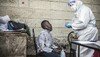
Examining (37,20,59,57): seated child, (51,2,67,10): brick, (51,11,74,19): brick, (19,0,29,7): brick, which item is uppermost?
(19,0,29,7): brick

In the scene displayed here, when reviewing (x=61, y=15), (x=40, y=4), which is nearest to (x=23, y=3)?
(x=40, y=4)

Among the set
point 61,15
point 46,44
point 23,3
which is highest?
point 23,3

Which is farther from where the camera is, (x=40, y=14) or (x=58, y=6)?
(x=58, y=6)

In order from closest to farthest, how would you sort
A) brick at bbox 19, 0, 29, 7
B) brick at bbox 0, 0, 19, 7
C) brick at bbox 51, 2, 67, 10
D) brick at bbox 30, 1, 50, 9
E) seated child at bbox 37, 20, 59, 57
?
seated child at bbox 37, 20, 59, 57, brick at bbox 0, 0, 19, 7, brick at bbox 19, 0, 29, 7, brick at bbox 30, 1, 50, 9, brick at bbox 51, 2, 67, 10

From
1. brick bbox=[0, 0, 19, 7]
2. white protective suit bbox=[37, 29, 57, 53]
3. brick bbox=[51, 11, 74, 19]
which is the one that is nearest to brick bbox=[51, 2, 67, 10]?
brick bbox=[51, 11, 74, 19]

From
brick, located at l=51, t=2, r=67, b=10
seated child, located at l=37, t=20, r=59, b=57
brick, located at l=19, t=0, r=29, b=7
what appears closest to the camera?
seated child, located at l=37, t=20, r=59, b=57

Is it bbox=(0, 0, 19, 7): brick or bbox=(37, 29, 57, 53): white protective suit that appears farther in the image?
bbox=(0, 0, 19, 7): brick

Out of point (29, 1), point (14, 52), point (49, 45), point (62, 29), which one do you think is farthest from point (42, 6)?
point (14, 52)

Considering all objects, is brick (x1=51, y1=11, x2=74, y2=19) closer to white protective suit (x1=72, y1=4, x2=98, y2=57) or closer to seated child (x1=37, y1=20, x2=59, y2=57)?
seated child (x1=37, y1=20, x2=59, y2=57)

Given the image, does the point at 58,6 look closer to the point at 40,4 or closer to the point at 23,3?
the point at 40,4

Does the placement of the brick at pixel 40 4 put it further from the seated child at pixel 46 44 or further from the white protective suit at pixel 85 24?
the white protective suit at pixel 85 24

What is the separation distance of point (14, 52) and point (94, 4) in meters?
2.92

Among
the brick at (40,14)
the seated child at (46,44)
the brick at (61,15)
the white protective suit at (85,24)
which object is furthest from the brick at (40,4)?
the white protective suit at (85,24)

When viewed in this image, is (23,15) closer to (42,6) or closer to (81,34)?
(42,6)
